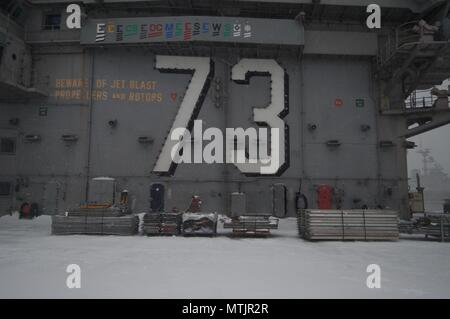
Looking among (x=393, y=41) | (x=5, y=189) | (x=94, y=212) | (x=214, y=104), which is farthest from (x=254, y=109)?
(x=5, y=189)

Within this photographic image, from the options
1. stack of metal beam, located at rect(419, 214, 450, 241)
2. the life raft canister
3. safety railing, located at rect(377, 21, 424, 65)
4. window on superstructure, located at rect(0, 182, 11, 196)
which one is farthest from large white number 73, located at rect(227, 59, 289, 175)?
window on superstructure, located at rect(0, 182, 11, 196)

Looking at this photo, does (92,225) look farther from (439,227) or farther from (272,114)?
(439,227)

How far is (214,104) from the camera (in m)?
22.1

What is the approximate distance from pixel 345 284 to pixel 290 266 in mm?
2056

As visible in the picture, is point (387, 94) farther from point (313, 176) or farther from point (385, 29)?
point (313, 176)

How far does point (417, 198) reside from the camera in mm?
25672

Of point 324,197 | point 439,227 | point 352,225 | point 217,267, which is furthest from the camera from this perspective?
point 324,197

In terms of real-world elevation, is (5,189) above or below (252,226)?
above

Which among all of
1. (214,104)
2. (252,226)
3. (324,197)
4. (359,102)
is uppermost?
→ (359,102)

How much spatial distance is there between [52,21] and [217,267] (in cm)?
2208

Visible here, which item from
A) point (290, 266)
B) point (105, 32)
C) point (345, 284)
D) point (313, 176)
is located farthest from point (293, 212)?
point (105, 32)

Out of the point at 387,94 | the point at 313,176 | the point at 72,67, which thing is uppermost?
the point at 72,67

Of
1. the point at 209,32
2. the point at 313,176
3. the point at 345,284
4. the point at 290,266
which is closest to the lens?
the point at 345,284

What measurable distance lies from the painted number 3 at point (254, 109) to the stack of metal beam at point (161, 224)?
6088 mm
